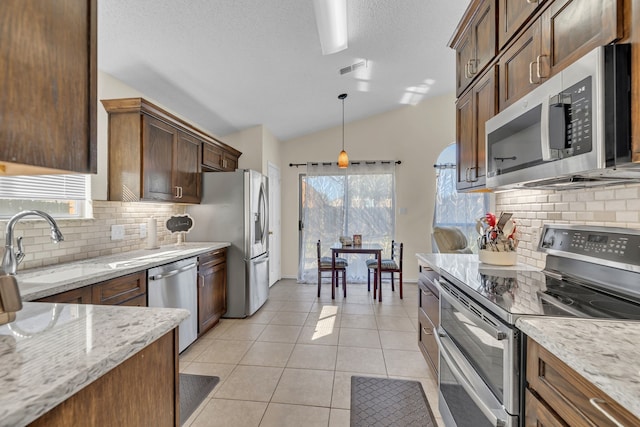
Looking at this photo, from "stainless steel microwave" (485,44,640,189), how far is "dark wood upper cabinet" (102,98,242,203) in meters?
2.67

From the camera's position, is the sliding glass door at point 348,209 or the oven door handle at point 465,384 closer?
the oven door handle at point 465,384

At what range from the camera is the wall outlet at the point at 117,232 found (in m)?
2.64

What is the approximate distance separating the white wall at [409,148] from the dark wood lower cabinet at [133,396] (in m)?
4.61

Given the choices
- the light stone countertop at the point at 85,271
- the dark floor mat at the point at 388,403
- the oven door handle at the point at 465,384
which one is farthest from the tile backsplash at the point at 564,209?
the light stone countertop at the point at 85,271

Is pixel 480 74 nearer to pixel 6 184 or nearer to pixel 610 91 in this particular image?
pixel 610 91

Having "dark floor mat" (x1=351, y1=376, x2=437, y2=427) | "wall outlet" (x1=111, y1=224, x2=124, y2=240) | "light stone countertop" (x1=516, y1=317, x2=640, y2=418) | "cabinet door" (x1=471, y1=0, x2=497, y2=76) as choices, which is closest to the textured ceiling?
"cabinet door" (x1=471, y1=0, x2=497, y2=76)

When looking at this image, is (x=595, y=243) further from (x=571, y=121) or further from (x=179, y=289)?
(x=179, y=289)

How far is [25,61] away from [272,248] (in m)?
4.40

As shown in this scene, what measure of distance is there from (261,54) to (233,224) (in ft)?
5.87

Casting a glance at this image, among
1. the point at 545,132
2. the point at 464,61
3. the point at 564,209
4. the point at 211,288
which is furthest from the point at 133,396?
the point at 464,61

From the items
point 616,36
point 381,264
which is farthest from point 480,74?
Result: point 381,264

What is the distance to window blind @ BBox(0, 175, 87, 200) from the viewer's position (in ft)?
6.21

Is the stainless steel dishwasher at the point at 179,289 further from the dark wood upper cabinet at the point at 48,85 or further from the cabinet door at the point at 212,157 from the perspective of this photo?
the dark wood upper cabinet at the point at 48,85

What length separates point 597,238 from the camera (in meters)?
1.38
